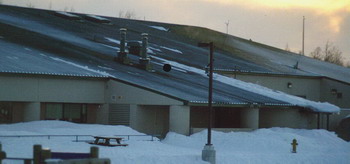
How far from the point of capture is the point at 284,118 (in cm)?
5331

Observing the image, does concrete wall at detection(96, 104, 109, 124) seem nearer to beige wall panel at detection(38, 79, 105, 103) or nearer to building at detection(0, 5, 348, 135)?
building at detection(0, 5, 348, 135)

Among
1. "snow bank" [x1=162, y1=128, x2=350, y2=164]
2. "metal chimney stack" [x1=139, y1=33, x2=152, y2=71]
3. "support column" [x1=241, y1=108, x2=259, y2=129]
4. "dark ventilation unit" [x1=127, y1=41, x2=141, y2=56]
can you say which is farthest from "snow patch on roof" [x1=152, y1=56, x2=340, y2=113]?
"support column" [x1=241, y1=108, x2=259, y2=129]

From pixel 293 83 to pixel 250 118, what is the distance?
15.2m

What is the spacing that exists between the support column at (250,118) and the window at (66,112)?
35.5ft

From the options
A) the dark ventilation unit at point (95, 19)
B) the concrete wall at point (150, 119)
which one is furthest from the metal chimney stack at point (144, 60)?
the dark ventilation unit at point (95, 19)

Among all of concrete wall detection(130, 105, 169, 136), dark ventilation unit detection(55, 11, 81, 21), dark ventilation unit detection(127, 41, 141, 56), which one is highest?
dark ventilation unit detection(55, 11, 81, 21)

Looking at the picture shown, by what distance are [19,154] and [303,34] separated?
88623 mm

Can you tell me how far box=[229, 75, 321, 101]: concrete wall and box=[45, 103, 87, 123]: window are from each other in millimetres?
16135

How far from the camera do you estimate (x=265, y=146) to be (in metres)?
43.8

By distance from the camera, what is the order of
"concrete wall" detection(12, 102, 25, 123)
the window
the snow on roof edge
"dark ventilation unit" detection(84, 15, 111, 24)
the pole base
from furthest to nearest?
"dark ventilation unit" detection(84, 15, 111, 24)
the snow on roof edge
the window
"concrete wall" detection(12, 102, 25, 123)
the pole base

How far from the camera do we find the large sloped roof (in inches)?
1895

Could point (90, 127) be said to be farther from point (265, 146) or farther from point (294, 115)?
point (294, 115)

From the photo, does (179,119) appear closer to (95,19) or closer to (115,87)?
(115,87)

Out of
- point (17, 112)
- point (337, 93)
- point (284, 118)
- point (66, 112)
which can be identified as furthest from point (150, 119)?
point (337, 93)
